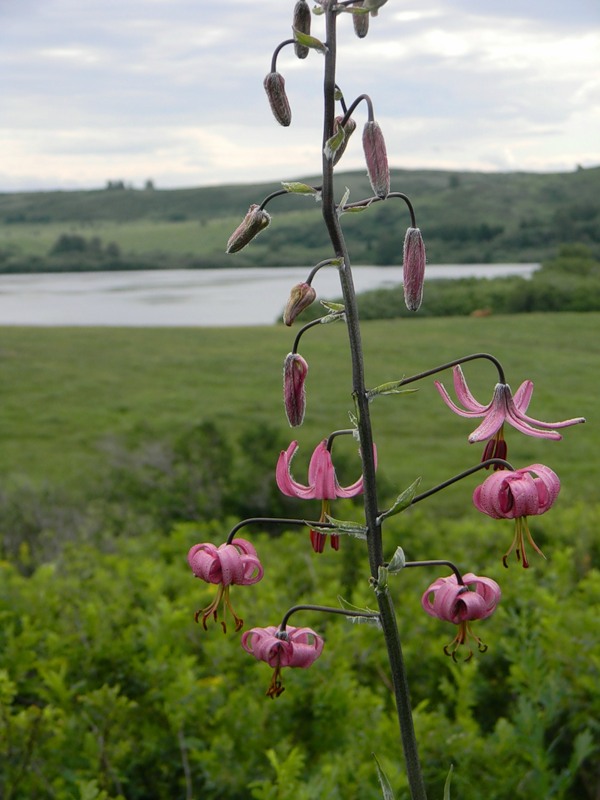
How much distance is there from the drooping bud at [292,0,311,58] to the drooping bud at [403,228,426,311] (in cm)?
34

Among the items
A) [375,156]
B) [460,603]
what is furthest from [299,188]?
[460,603]

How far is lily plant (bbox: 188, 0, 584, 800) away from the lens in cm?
143

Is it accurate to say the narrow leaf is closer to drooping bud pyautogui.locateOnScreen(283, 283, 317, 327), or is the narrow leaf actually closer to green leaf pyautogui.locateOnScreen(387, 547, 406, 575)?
drooping bud pyautogui.locateOnScreen(283, 283, 317, 327)

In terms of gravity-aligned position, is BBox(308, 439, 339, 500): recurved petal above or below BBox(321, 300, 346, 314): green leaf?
below

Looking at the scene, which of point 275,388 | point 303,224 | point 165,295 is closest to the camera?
point 275,388

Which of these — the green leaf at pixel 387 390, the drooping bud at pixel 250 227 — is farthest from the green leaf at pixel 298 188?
the green leaf at pixel 387 390

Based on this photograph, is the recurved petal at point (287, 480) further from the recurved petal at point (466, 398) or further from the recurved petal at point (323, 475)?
the recurved petal at point (466, 398)

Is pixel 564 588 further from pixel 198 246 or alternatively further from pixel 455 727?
pixel 198 246

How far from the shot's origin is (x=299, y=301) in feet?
5.05

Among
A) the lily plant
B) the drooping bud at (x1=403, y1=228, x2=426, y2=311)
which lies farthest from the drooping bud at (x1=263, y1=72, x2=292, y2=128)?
the drooping bud at (x1=403, y1=228, x2=426, y2=311)

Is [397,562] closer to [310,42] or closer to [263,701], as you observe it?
[310,42]

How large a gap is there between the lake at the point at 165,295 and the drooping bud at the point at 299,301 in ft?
46.7

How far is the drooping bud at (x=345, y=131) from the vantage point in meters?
1.46

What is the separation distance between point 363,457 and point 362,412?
7 cm
